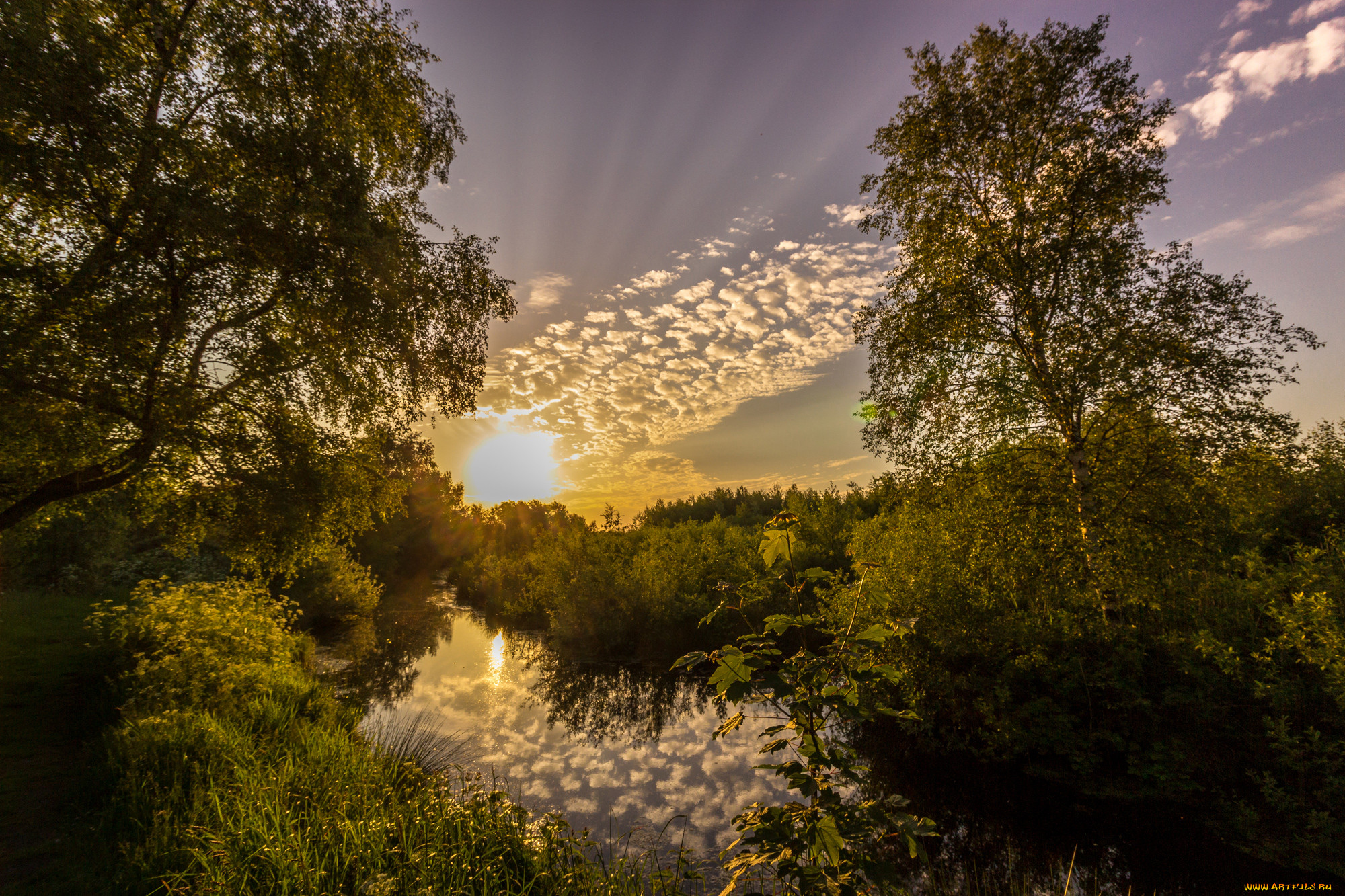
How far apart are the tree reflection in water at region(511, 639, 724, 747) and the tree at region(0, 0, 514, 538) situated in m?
10.4

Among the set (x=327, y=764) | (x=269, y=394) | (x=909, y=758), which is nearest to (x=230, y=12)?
(x=269, y=394)

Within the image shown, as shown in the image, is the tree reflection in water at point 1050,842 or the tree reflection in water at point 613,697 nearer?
the tree reflection in water at point 1050,842

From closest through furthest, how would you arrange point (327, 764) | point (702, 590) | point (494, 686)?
point (327, 764), point (494, 686), point (702, 590)

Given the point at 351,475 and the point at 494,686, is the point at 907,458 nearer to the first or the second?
the point at 351,475

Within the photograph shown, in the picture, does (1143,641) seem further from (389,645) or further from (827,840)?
(389,645)

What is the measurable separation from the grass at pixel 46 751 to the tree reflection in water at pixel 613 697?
1005 centimetres

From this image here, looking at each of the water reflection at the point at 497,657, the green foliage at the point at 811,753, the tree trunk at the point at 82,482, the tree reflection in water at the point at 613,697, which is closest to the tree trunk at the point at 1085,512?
the tree reflection in water at the point at 613,697

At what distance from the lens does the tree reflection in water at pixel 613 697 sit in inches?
603

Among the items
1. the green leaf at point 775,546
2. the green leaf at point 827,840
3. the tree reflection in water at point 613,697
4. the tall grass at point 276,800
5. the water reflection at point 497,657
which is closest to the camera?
the green leaf at point 827,840

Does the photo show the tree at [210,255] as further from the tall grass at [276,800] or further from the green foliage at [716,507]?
the green foliage at [716,507]

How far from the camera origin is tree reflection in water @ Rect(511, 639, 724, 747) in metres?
15.3

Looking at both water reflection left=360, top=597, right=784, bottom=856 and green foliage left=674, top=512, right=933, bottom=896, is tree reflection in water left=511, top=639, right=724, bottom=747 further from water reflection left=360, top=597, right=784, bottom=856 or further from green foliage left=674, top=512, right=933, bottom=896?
green foliage left=674, top=512, right=933, bottom=896

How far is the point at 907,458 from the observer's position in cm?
1294

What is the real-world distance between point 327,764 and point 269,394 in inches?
288
